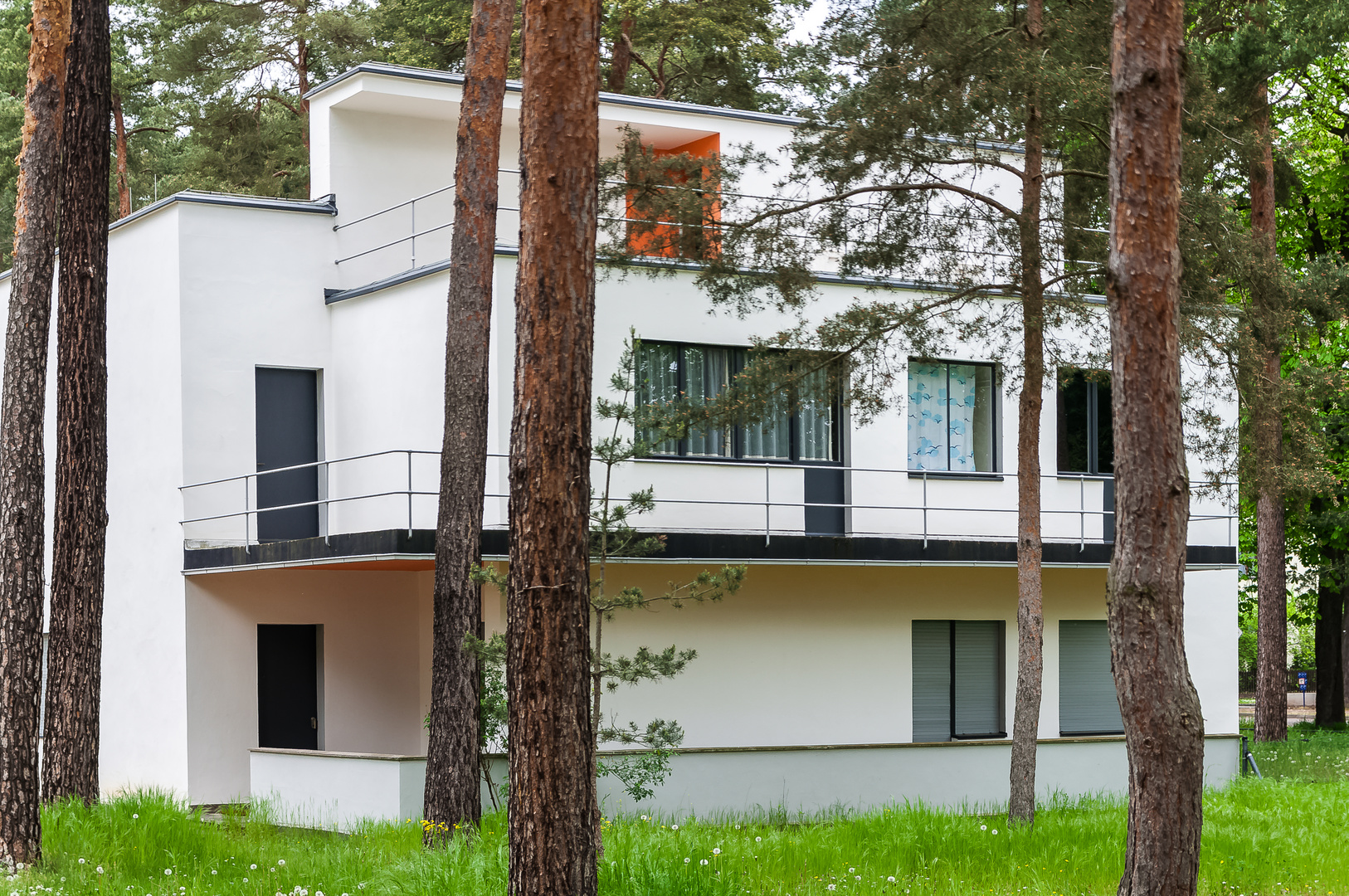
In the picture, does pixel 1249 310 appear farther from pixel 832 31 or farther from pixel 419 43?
pixel 419 43

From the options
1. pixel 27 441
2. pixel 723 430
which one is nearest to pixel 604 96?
pixel 723 430

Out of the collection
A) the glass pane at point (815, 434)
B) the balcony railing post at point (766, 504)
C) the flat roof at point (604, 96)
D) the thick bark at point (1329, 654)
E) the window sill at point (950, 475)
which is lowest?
the thick bark at point (1329, 654)

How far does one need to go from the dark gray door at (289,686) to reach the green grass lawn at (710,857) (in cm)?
380

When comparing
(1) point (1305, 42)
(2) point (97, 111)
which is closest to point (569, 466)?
(2) point (97, 111)

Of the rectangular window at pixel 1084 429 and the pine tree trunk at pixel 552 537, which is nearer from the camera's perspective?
the pine tree trunk at pixel 552 537

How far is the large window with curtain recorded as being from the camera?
17906 mm

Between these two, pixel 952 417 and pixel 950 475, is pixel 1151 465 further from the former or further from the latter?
pixel 952 417

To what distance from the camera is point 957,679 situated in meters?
20.2

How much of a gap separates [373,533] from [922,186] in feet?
22.1

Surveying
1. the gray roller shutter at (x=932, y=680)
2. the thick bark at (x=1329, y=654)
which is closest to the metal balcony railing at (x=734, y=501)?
the gray roller shutter at (x=932, y=680)

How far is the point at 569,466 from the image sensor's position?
7488 millimetres

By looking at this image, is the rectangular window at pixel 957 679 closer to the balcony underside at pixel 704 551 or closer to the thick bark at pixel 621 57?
the balcony underside at pixel 704 551

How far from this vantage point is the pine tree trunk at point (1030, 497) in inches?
577

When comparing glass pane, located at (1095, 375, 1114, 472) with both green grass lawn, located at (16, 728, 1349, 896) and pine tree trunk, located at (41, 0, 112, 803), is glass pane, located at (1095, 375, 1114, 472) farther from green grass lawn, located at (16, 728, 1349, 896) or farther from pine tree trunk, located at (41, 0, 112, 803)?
pine tree trunk, located at (41, 0, 112, 803)
